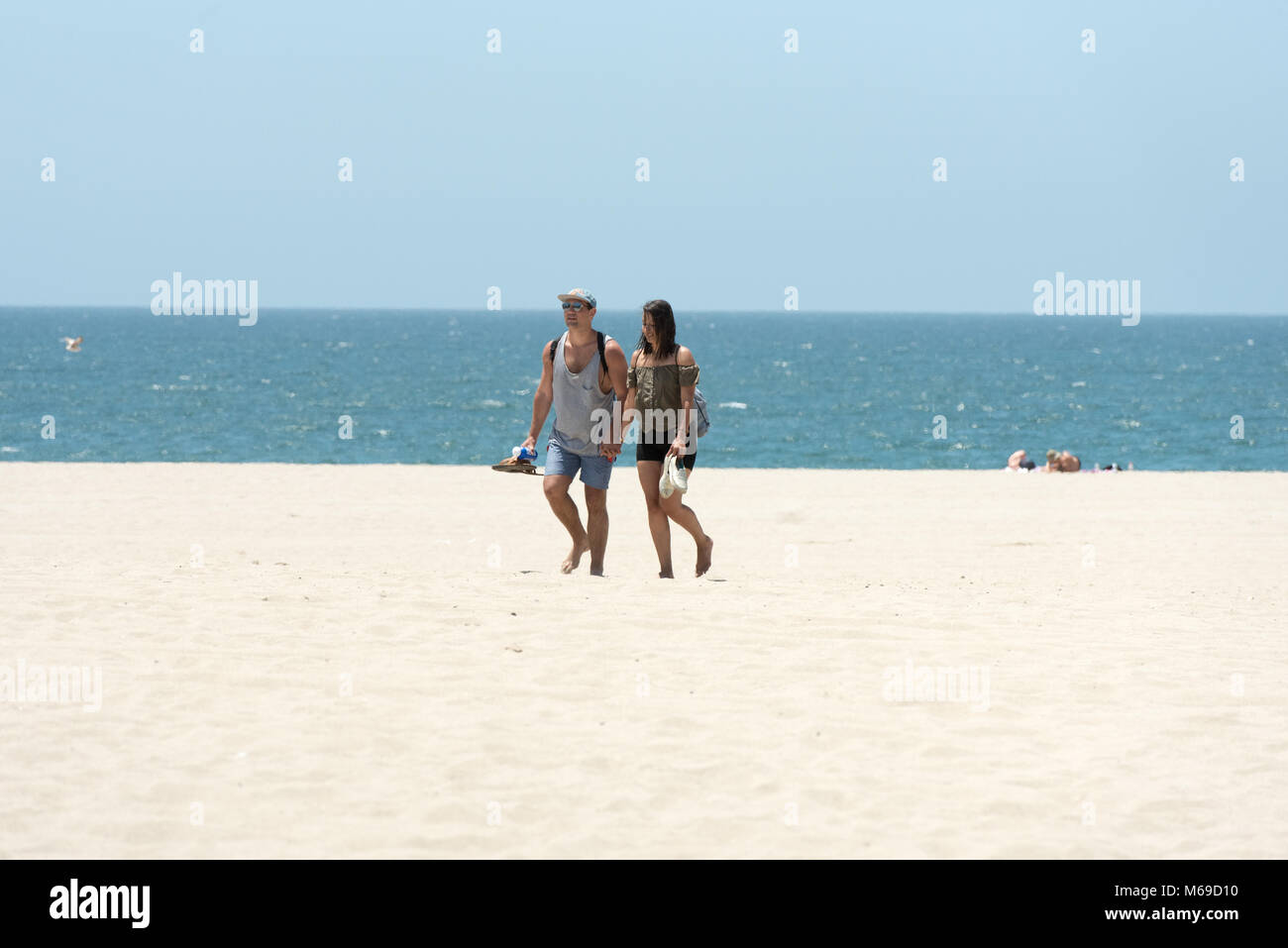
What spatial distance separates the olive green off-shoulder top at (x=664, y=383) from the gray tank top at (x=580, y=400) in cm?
21

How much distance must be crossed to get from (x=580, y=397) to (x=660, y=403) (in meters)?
0.47

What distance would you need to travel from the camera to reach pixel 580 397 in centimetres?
877

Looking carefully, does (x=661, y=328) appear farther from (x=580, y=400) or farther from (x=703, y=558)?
(x=703, y=558)

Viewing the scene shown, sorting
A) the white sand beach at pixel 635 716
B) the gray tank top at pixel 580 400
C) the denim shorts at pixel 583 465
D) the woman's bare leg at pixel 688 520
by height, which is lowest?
the white sand beach at pixel 635 716

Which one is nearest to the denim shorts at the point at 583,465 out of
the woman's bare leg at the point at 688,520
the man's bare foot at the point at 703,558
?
the woman's bare leg at the point at 688,520

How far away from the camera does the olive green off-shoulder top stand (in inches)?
342

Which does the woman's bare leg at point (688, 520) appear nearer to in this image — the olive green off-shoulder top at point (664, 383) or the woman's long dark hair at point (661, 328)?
the olive green off-shoulder top at point (664, 383)

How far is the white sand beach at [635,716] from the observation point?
15.4 ft

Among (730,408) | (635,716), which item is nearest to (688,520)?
(635,716)

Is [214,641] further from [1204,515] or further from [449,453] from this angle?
[449,453]

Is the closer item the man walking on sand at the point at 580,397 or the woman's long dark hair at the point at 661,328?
the woman's long dark hair at the point at 661,328
